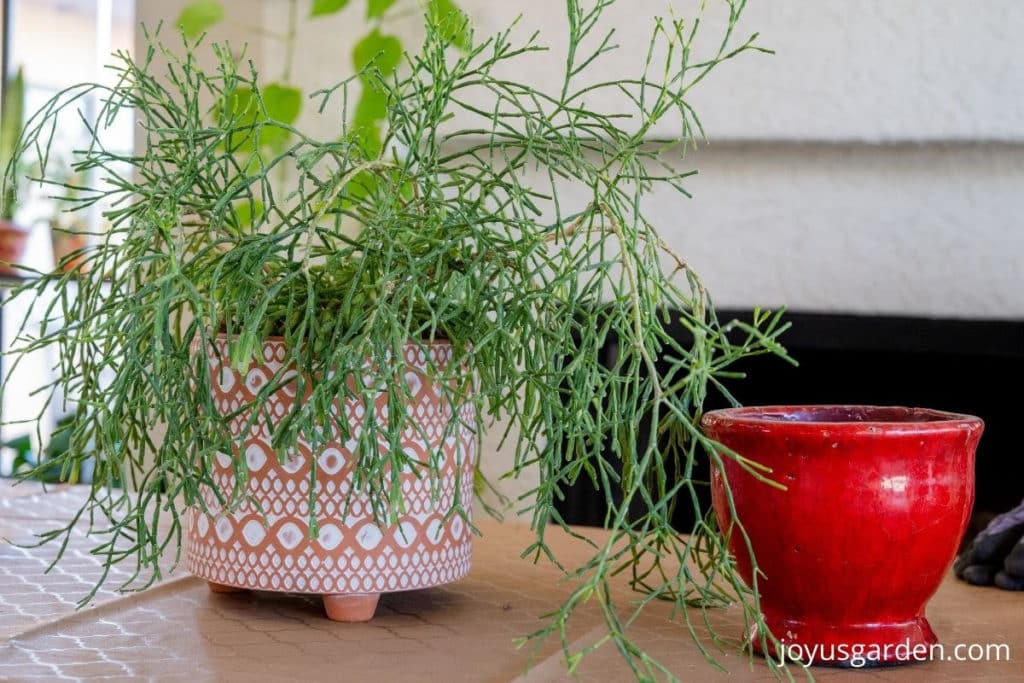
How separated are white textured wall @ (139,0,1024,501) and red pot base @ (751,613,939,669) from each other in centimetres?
65

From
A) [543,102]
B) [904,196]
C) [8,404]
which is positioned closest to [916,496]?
[904,196]

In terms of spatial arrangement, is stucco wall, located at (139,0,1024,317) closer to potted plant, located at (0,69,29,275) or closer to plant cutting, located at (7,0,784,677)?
plant cutting, located at (7,0,784,677)

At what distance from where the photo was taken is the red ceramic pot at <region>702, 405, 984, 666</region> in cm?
41

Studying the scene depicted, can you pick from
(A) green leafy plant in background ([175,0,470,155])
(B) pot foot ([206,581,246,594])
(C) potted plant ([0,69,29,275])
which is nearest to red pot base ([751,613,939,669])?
(B) pot foot ([206,581,246,594])

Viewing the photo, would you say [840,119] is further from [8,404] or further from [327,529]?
[8,404]

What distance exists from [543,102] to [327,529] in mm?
746

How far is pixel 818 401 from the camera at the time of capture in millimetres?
1243

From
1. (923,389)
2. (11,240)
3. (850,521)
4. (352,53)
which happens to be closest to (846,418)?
(850,521)

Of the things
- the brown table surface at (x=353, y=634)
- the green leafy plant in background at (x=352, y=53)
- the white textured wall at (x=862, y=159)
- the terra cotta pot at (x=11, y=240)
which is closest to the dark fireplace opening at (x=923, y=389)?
the white textured wall at (x=862, y=159)

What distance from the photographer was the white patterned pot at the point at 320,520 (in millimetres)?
469

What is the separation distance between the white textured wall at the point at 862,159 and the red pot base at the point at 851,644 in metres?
0.65

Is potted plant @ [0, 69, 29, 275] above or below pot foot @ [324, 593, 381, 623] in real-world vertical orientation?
above

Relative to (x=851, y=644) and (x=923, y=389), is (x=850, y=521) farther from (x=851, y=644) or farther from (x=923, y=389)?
(x=923, y=389)

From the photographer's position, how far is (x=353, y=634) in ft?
1.55
